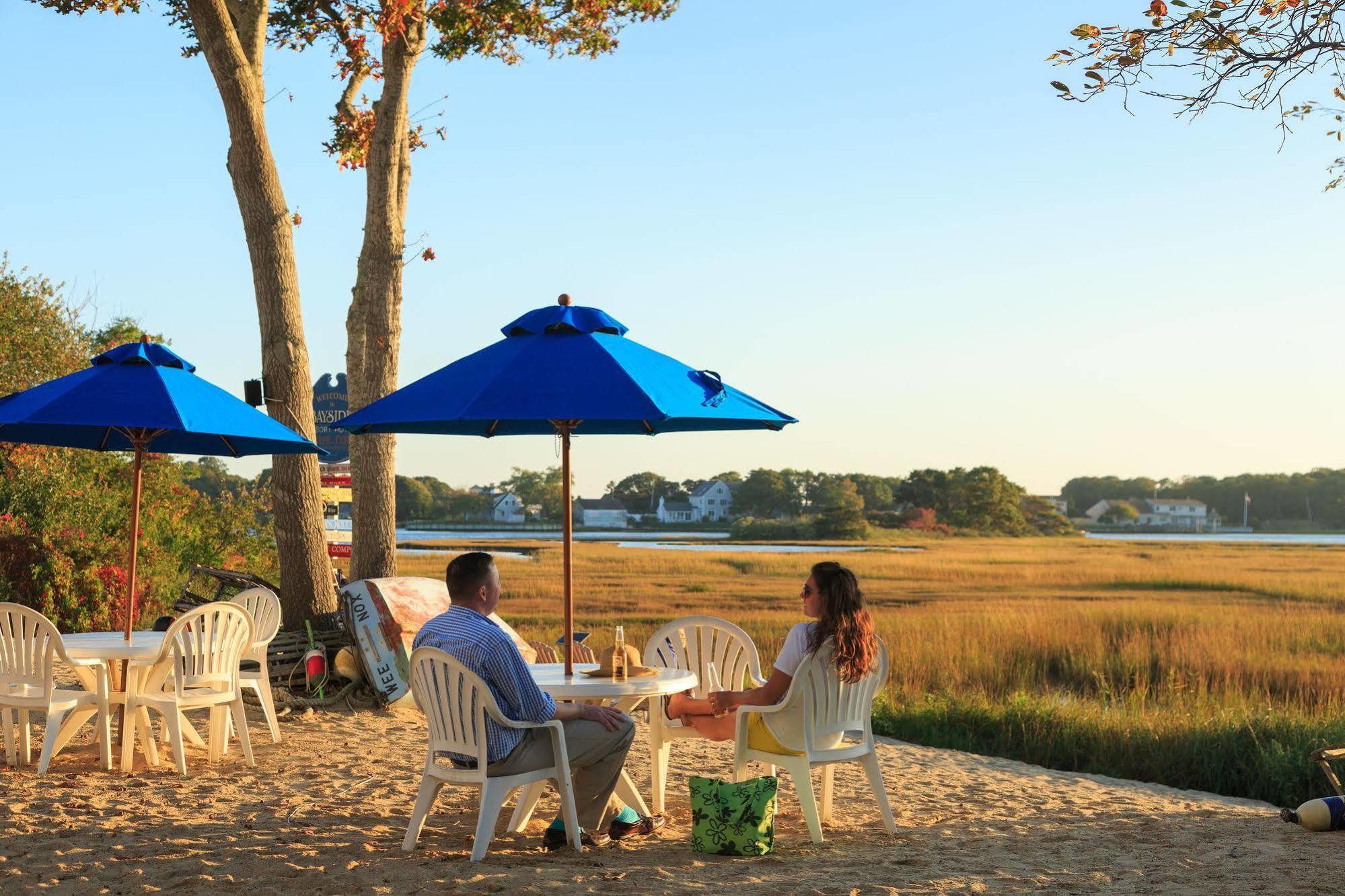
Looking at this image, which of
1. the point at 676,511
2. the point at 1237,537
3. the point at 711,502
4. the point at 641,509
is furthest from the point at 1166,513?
the point at 641,509

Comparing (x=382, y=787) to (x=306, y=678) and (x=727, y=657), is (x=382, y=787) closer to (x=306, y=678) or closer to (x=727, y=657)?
(x=727, y=657)

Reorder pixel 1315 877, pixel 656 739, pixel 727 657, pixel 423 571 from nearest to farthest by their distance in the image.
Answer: pixel 1315 877 → pixel 656 739 → pixel 727 657 → pixel 423 571

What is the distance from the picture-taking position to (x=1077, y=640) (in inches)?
666

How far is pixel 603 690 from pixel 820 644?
900 millimetres

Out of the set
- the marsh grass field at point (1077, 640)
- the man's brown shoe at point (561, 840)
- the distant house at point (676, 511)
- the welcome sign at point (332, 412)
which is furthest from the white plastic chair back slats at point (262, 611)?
the distant house at point (676, 511)

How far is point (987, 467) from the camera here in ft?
240

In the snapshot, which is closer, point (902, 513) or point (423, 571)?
point (423, 571)

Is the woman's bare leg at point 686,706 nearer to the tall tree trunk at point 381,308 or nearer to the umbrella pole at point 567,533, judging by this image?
the umbrella pole at point 567,533

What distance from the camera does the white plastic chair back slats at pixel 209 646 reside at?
6219mm

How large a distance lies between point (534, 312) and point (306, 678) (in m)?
4.91

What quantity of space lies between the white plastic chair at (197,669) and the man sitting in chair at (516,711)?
7.24 ft

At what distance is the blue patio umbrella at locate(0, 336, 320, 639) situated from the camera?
6.11 meters

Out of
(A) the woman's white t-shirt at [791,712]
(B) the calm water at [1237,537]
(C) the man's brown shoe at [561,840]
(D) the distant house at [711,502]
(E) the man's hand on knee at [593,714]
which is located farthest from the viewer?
(D) the distant house at [711,502]

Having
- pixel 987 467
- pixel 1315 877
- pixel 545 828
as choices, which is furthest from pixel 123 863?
pixel 987 467
